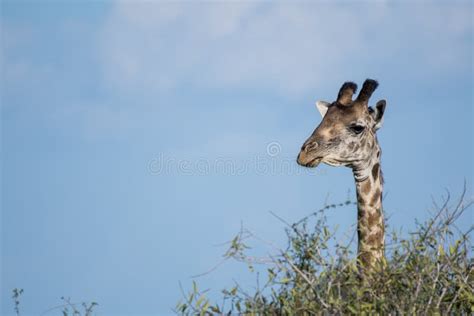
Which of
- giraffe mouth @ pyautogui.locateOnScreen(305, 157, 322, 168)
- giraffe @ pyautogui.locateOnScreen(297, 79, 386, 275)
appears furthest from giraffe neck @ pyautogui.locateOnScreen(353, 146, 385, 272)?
giraffe mouth @ pyautogui.locateOnScreen(305, 157, 322, 168)

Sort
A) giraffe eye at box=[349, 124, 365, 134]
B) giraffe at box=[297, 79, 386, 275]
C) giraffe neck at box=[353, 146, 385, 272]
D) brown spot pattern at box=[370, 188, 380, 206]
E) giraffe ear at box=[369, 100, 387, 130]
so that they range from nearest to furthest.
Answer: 1. giraffe neck at box=[353, 146, 385, 272]
2. giraffe at box=[297, 79, 386, 275]
3. brown spot pattern at box=[370, 188, 380, 206]
4. giraffe eye at box=[349, 124, 365, 134]
5. giraffe ear at box=[369, 100, 387, 130]

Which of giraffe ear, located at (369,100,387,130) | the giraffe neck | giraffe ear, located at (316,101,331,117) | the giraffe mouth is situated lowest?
the giraffe neck

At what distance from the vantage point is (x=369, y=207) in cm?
1177

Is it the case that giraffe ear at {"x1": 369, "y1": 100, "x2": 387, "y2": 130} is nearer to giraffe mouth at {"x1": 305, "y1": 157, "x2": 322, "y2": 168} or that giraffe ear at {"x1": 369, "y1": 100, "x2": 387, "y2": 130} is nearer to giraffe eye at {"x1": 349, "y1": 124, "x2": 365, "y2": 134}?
giraffe eye at {"x1": 349, "y1": 124, "x2": 365, "y2": 134}

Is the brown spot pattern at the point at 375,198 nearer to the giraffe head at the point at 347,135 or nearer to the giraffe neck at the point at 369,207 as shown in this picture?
the giraffe neck at the point at 369,207

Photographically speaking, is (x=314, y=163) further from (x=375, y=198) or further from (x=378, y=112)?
(x=378, y=112)

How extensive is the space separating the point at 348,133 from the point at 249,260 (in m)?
3.73

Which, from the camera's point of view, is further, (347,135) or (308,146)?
(347,135)

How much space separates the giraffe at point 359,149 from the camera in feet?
38.3

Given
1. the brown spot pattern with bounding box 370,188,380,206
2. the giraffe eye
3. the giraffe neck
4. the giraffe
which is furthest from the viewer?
the giraffe eye

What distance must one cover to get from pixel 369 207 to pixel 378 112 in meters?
1.55

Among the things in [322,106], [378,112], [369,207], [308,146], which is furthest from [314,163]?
[322,106]

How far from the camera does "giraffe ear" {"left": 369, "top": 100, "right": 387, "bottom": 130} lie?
12414mm

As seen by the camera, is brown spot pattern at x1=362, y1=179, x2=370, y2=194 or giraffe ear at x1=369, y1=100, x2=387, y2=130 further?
giraffe ear at x1=369, y1=100, x2=387, y2=130
